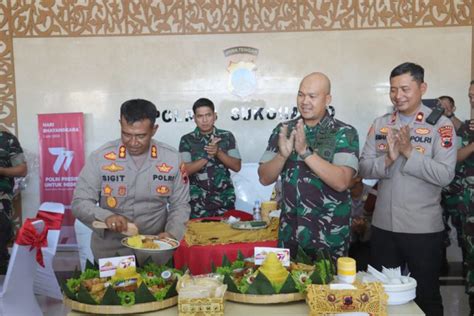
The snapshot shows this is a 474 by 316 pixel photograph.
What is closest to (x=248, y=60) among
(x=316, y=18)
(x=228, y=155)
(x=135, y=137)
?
(x=316, y=18)

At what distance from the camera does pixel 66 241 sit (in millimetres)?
5516

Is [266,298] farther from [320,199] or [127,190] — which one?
[127,190]

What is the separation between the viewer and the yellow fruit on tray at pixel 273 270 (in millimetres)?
1878

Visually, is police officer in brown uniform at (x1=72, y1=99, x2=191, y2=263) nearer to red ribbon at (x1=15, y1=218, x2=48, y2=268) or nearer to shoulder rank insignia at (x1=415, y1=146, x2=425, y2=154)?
red ribbon at (x1=15, y1=218, x2=48, y2=268)

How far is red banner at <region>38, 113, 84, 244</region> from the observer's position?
5.40 m

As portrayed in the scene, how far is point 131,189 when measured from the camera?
2631 mm

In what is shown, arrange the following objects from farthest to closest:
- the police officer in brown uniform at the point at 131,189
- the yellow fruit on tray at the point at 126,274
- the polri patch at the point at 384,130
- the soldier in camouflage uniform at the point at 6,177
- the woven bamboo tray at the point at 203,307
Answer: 1. the soldier in camouflage uniform at the point at 6,177
2. the polri patch at the point at 384,130
3. the police officer in brown uniform at the point at 131,189
4. the yellow fruit on tray at the point at 126,274
5. the woven bamboo tray at the point at 203,307

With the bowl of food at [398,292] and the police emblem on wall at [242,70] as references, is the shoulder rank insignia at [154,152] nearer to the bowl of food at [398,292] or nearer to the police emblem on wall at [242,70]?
the bowl of food at [398,292]

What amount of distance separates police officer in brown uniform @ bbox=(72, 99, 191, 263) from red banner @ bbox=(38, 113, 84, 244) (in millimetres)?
2912

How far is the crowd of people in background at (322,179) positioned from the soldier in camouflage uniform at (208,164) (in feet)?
4.23

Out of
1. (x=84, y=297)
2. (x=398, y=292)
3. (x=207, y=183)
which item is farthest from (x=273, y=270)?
(x=207, y=183)

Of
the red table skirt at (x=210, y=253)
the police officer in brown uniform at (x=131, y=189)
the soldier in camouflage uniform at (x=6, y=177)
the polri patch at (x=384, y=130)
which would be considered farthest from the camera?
the soldier in camouflage uniform at (x=6, y=177)

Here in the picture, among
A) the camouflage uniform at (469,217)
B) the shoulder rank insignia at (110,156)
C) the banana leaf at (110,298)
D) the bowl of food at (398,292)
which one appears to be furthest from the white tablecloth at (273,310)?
the camouflage uniform at (469,217)

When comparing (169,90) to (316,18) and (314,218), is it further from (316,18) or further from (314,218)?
(314,218)
